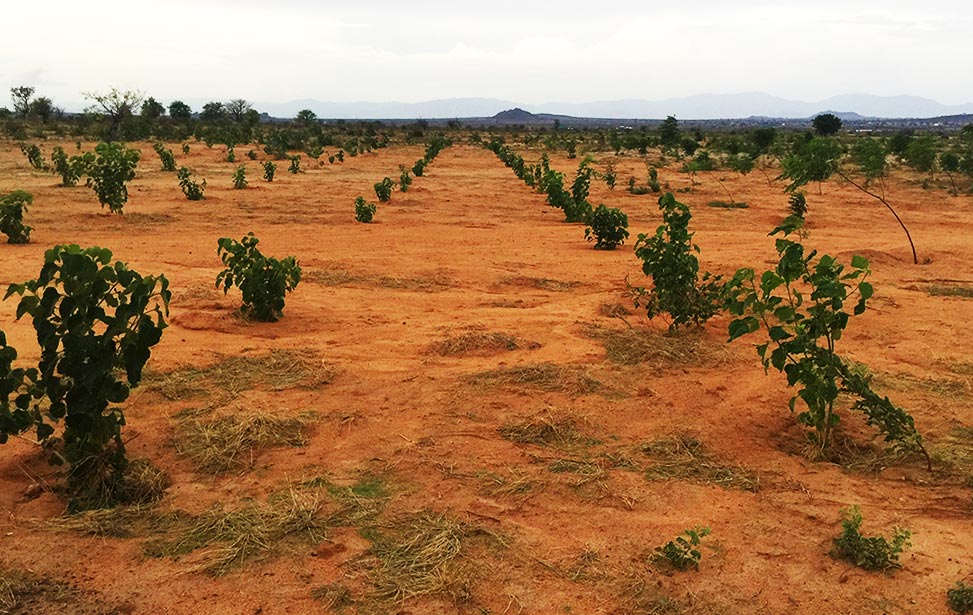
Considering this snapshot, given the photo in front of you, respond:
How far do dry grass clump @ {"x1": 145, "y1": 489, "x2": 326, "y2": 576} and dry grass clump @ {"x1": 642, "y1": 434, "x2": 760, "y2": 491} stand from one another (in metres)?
1.90

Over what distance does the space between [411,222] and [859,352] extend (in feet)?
31.8

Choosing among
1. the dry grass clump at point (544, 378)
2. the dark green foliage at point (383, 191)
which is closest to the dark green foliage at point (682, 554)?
the dry grass clump at point (544, 378)

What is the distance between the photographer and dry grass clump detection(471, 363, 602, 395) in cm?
539

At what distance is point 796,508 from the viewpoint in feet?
12.5

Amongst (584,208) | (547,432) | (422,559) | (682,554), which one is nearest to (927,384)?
(547,432)

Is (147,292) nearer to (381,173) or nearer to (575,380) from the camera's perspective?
(575,380)

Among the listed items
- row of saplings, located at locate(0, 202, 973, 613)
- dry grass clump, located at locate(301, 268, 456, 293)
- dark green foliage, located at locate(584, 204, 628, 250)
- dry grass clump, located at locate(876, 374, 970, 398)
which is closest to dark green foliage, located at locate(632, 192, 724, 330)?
dry grass clump, located at locate(876, 374, 970, 398)

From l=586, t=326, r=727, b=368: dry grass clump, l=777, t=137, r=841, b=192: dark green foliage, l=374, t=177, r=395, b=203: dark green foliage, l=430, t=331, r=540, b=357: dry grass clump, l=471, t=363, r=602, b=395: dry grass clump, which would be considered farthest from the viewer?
l=374, t=177, r=395, b=203: dark green foliage

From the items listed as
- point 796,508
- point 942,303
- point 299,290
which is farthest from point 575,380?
point 942,303

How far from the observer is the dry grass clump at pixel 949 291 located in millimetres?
8750

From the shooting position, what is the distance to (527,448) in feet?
14.6

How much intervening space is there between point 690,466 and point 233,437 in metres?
2.75

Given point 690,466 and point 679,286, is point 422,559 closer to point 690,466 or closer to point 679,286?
point 690,466

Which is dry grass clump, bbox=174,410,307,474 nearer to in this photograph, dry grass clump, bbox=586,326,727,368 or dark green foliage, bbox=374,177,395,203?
dry grass clump, bbox=586,326,727,368
